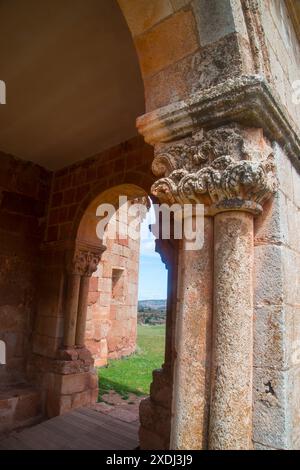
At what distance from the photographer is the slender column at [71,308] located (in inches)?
177

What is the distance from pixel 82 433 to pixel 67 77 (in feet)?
12.1

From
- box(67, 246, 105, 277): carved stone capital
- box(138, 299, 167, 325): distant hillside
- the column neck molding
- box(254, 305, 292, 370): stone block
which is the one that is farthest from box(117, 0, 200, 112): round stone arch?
box(138, 299, 167, 325): distant hillside

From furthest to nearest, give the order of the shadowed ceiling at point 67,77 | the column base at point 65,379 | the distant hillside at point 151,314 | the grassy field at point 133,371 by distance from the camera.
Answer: the distant hillside at point 151,314 < the grassy field at point 133,371 < the column base at point 65,379 < the shadowed ceiling at point 67,77

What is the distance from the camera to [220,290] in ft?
4.19

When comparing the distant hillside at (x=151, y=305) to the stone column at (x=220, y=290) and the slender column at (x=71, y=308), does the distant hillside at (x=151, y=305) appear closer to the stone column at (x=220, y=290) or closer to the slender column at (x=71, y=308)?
the slender column at (x=71, y=308)

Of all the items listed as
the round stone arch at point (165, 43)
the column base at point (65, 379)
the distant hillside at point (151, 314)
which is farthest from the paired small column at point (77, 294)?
the distant hillside at point (151, 314)

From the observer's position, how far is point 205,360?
1.29 m

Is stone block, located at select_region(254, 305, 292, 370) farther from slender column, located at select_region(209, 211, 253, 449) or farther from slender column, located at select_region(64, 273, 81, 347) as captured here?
slender column, located at select_region(64, 273, 81, 347)

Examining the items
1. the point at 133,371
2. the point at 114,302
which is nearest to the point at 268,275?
the point at 133,371

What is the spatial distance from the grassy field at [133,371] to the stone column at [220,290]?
423 cm

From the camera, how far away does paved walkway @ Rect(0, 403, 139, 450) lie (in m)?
3.36

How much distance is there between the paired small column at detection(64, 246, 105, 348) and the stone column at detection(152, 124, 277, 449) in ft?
11.0

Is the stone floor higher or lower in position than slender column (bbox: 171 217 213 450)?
lower

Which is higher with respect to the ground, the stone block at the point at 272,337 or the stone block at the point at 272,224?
the stone block at the point at 272,224
